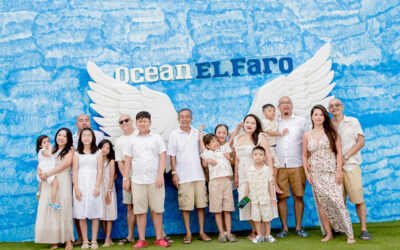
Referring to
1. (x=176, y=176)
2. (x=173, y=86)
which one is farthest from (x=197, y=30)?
(x=176, y=176)

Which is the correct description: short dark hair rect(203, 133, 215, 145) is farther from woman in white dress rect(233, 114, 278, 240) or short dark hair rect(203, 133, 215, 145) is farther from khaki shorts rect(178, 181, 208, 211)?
khaki shorts rect(178, 181, 208, 211)

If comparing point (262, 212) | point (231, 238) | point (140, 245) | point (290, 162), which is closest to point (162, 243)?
point (140, 245)

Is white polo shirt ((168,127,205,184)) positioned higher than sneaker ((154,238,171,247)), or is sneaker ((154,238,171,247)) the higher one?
white polo shirt ((168,127,205,184))

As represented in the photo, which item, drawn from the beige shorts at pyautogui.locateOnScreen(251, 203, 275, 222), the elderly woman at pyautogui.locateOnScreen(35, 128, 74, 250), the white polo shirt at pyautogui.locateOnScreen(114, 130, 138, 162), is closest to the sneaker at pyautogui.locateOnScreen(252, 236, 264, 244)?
the beige shorts at pyautogui.locateOnScreen(251, 203, 275, 222)

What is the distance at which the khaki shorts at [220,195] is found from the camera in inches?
163

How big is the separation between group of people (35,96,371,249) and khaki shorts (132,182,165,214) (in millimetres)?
11

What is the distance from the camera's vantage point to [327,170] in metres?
3.88

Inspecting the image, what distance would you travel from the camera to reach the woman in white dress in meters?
4.07

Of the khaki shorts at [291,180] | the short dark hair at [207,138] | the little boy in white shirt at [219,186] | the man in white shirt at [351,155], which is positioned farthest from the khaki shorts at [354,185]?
the short dark hair at [207,138]

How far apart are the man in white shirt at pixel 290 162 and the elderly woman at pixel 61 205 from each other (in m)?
2.38

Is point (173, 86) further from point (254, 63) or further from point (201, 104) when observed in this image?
point (254, 63)

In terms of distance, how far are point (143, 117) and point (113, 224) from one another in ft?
5.50

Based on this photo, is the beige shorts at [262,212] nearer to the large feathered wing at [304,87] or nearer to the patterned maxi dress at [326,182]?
the patterned maxi dress at [326,182]

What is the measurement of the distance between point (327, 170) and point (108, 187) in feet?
8.07
